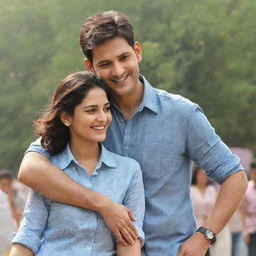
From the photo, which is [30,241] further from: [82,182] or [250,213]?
[250,213]

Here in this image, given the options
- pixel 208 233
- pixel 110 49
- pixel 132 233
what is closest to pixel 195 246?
pixel 208 233

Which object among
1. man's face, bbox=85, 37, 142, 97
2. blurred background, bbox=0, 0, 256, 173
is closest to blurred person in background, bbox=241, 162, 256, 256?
blurred background, bbox=0, 0, 256, 173

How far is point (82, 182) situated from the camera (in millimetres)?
3891

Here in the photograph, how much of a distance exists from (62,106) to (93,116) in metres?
0.17

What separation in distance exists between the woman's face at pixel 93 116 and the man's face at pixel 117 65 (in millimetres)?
119

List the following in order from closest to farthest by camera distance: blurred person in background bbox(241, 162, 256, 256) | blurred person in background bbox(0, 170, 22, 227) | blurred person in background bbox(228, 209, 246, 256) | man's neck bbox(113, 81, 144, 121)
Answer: man's neck bbox(113, 81, 144, 121)
blurred person in background bbox(241, 162, 256, 256)
blurred person in background bbox(228, 209, 246, 256)
blurred person in background bbox(0, 170, 22, 227)

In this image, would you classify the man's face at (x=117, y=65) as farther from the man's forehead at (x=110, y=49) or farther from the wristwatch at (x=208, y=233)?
the wristwatch at (x=208, y=233)

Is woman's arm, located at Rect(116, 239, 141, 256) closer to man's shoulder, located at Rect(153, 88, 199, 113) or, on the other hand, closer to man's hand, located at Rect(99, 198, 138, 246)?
man's hand, located at Rect(99, 198, 138, 246)

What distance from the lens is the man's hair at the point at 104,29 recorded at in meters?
4.00

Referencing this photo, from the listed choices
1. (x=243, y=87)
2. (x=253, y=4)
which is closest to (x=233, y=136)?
(x=243, y=87)

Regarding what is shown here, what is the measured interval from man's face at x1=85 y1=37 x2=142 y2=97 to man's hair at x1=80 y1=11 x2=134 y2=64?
23 millimetres

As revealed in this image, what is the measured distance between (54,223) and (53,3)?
18894mm

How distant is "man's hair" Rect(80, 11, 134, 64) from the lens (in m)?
4.00

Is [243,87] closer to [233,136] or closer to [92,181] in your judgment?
[233,136]
